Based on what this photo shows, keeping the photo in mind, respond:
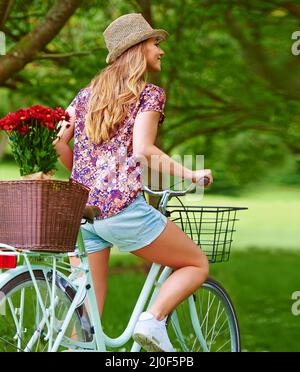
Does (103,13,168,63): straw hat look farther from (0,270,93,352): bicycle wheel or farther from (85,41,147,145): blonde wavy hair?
(0,270,93,352): bicycle wheel

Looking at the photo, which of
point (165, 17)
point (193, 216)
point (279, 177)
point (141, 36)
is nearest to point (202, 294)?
point (193, 216)

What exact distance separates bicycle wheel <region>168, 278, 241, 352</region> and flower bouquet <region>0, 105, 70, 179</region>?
1.09 m

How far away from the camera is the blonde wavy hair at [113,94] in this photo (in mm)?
3951

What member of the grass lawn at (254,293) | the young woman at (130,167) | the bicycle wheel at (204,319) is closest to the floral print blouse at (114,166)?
the young woman at (130,167)

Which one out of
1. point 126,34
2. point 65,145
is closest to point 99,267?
point 65,145

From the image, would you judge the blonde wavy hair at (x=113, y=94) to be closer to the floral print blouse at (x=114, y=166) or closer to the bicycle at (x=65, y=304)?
the floral print blouse at (x=114, y=166)

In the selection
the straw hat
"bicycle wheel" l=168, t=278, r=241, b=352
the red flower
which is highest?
the straw hat

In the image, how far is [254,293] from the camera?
1291 cm

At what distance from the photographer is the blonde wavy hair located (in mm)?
3951

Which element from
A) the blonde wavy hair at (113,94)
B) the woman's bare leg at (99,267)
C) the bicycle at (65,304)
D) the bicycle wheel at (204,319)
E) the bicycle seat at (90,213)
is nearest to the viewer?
the bicycle at (65,304)

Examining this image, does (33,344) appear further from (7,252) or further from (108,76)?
(108,76)

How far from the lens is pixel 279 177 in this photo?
29203 millimetres

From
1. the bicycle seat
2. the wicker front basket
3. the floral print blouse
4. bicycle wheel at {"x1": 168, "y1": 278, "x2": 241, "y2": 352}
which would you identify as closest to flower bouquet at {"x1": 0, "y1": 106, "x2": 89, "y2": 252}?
the wicker front basket

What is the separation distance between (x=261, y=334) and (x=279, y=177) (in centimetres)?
2125
